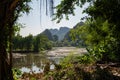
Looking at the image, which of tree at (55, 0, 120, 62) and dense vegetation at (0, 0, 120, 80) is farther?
tree at (55, 0, 120, 62)

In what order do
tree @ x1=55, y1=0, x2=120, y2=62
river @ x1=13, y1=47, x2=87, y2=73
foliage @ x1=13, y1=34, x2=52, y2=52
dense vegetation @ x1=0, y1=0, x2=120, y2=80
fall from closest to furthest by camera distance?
dense vegetation @ x1=0, y1=0, x2=120, y2=80 < tree @ x1=55, y1=0, x2=120, y2=62 < river @ x1=13, y1=47, x2=87, y2=73 < foliage @ x1=13, y1=34, x2=52, y2=52

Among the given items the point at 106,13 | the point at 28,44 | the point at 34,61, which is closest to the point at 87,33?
the point at 106,13

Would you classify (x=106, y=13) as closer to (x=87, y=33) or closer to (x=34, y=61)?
(x=87, y=33)

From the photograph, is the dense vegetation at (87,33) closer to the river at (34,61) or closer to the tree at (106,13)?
the tree at (106,13)

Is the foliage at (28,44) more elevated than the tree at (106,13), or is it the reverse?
the tree at (106,13)

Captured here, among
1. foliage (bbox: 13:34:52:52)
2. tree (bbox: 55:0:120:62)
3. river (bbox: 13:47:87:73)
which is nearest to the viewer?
tree (bbox: 55:0:120:62)

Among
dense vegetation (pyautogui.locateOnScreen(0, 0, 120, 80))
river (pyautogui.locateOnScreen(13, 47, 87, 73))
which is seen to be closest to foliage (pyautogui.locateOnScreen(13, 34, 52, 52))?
river (pyautogui.locateOnScreen(13, 47, 87, 73))

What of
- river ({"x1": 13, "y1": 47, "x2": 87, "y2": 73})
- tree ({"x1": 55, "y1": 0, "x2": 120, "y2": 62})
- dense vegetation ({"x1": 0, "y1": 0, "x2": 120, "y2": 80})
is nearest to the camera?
dense vegetation ({"x1": 0, "y1": 0, "x2": 120, "y2": 80})

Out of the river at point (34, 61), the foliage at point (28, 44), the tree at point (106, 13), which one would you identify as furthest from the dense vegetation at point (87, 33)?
the foliage at point (28, 44)

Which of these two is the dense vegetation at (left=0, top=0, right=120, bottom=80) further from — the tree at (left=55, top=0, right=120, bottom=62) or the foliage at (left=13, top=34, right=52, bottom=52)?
the foliage at (left=13, top=34, right=52, bottom=52)

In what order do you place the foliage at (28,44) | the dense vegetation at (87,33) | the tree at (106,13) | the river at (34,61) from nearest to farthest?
the dense vegetation at (87,33)
the tree at (106,13)
the river at (34,61)
the foliage at (28,44)

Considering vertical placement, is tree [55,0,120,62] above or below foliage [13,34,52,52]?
above

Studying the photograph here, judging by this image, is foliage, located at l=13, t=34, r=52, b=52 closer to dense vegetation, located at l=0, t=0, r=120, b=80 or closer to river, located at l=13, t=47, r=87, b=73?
river, located at l=13, t=47, r=87, b=73

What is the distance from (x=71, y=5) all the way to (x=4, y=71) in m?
12.4
